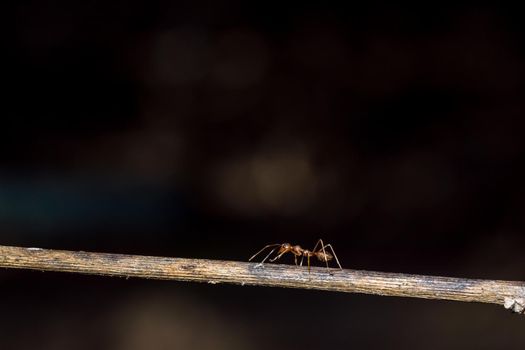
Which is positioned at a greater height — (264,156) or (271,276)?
(264,156)

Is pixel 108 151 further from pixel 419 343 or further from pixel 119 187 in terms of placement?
pixel 419 343

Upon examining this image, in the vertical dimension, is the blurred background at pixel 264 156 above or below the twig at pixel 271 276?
above

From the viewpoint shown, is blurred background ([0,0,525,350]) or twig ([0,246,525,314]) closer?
twig ([0,246,525,314])

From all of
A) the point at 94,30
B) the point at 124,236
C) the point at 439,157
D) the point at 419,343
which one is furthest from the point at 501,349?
the point at 94,30

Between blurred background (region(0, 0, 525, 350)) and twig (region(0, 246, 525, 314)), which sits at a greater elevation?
blurred background (region(0, 0, 525, 350))

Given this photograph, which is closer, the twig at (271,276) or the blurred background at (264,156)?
the twig at (271,276)
